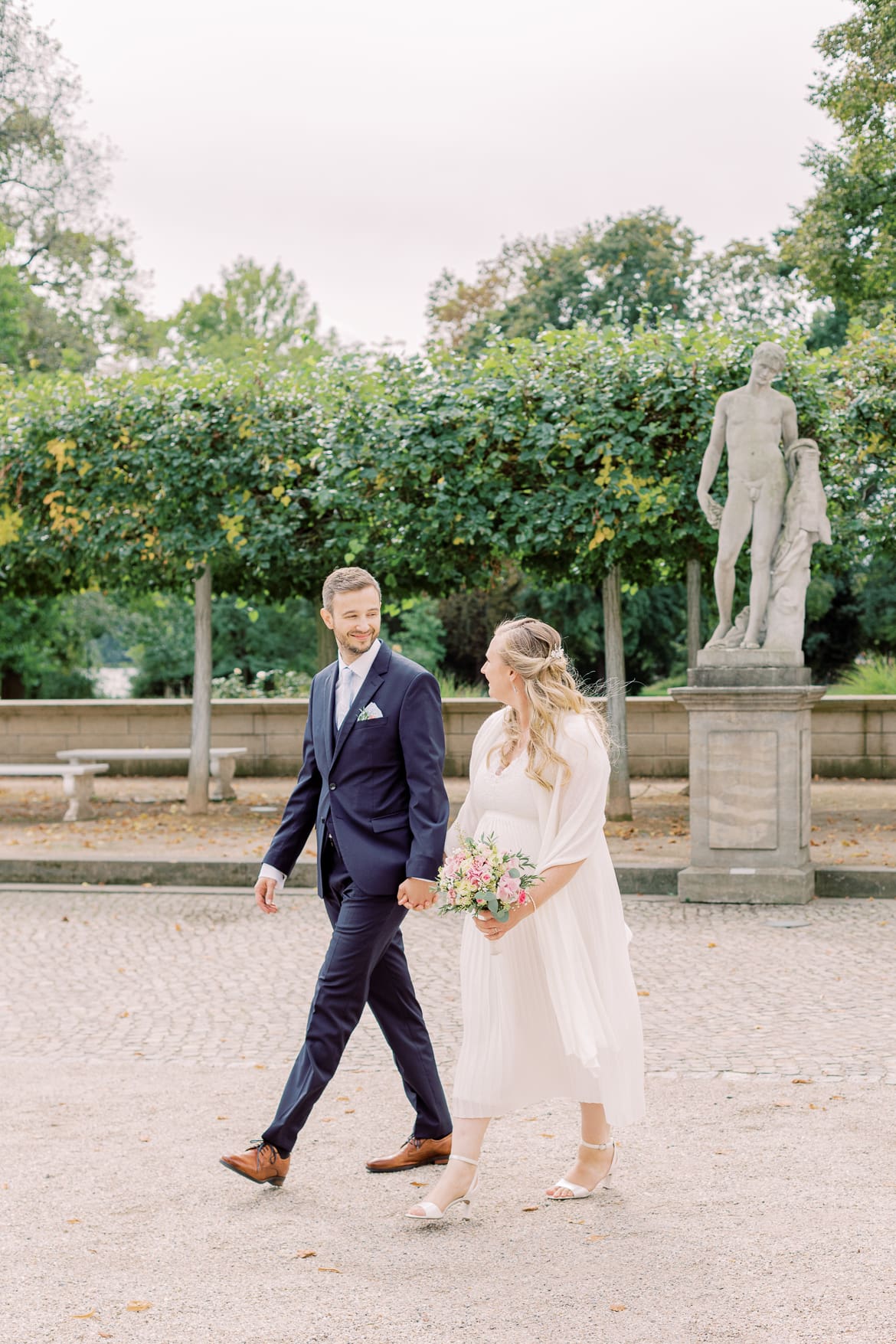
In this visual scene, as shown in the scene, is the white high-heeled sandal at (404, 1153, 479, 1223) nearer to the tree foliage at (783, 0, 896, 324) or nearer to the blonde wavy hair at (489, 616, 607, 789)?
the blonde wavy hair at (489, 616, 607, 789)

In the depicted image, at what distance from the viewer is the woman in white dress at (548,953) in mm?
4137

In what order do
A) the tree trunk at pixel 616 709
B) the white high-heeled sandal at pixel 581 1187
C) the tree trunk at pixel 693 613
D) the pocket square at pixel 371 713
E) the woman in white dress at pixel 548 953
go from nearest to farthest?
the woman in white dress at pixel 548 953, the white high-heeled sandal at pixel 581 1187, the pocket square at pixel 371 713, the tree trunk at pixel 616 709, the tree trunk at pixel 693 613

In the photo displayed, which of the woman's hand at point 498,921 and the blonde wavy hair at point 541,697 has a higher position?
the blonde wavy hair at point 541,697

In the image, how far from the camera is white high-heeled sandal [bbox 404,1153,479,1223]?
4.08 metres

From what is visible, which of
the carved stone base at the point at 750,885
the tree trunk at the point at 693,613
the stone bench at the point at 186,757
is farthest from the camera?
the tree trunk at the point at 693,613

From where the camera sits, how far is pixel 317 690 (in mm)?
4738

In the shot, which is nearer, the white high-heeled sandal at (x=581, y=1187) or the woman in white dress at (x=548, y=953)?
the woman in white dress at (x=548, y=953)

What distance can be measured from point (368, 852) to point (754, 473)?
7199 millimetres

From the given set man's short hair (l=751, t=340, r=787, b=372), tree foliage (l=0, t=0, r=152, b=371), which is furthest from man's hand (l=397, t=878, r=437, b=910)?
tree foliage (l=0, t=0, r=152, b=371)

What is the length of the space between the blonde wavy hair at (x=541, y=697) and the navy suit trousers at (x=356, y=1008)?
2.33 ft

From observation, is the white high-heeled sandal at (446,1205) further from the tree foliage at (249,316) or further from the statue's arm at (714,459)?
the tree foliage at (249,316)

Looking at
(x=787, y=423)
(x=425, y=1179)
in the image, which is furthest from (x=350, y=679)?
(x=787, y=423)

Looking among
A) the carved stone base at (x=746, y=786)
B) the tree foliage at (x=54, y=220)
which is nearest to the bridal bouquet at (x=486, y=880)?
the carved stone base at (x=746, y=786)

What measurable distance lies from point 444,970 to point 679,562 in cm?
967
